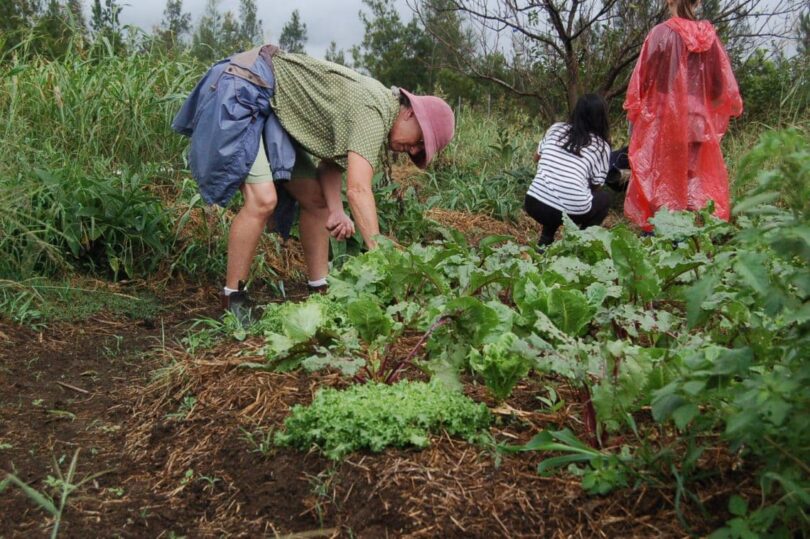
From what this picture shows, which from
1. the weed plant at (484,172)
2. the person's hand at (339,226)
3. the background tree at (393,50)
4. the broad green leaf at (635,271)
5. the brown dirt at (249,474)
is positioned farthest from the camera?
the background tree at (393,50)

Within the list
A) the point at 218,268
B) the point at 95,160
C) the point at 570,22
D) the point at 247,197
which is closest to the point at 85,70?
the point at 95,160

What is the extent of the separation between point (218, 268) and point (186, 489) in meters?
2.89

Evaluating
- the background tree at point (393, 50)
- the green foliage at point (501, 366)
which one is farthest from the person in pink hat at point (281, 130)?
the background tree at point (393, 50)

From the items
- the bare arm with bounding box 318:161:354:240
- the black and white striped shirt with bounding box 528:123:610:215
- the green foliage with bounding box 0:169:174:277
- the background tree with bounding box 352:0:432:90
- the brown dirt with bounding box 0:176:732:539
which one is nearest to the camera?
the brown dirt with bounding box 0:176:732:539

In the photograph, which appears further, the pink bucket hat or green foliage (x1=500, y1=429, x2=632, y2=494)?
the pink bucket hat

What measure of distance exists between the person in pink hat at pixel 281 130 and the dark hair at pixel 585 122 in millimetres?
1872

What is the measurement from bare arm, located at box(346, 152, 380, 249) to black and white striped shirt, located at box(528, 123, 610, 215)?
2154 millimetres

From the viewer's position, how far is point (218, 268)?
5.01 m

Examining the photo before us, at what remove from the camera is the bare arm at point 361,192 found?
377cm

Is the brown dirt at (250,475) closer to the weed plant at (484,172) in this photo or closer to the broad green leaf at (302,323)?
the broad green leaf at (302,323)

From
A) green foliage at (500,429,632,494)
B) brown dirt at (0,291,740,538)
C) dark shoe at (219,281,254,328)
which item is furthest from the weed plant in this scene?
green foliage at (500,429,632,494)

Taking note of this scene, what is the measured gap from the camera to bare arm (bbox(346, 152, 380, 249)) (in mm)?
3773

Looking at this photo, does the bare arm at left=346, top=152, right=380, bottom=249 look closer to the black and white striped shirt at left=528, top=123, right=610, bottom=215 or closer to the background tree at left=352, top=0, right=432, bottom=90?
the black and white striped shirt at left=528, top=123, right=610, bottom=215

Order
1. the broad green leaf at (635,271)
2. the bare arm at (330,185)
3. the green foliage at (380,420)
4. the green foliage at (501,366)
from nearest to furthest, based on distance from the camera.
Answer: the green foliage at (380,420) → the green foliage at (501,366) → the broad green leaf at (635,271) → the bare arm at (330,185)
